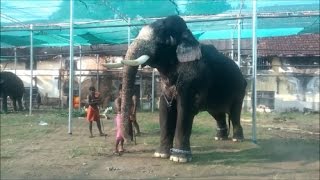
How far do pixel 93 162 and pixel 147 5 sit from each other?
5882 mm

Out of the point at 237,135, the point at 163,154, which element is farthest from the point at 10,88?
the point at 163,154

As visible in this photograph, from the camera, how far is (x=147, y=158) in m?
7.84

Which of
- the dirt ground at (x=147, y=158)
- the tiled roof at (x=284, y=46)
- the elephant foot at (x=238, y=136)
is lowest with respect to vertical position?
the dirt ground at (x=147, y=158)

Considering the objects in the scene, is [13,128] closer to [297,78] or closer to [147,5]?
[147,5]

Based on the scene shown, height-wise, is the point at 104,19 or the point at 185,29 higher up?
the point at 104,19

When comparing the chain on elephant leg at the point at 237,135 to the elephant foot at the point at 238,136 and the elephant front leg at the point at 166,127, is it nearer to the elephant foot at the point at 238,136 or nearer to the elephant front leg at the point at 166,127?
the elephant foot at the point at 238,136

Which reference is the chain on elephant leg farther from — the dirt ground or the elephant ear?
the elephant ear

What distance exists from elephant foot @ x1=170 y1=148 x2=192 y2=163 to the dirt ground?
11 cm

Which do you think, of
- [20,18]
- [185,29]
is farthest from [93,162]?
[20,18]

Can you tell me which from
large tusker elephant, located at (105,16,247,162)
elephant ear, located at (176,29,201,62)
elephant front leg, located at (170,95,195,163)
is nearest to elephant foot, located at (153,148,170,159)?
large tusker elephant, located at (105,16,247,162)

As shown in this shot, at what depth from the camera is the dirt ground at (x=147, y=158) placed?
22.2ft

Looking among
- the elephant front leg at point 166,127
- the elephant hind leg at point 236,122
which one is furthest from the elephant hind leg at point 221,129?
the elephant front leg at point 166,127

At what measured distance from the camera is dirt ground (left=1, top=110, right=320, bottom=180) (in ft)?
22.2

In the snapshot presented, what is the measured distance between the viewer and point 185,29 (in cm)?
786
